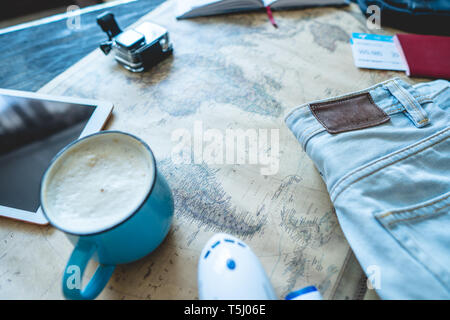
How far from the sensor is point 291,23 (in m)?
0.75

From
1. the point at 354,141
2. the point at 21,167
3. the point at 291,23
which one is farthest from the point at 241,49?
the point at 21,167

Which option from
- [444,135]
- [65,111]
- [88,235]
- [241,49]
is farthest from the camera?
[241,49]

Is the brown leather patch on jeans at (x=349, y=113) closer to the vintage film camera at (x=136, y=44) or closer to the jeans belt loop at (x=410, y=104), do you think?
the jeans belt loop at (x=410, y=104)

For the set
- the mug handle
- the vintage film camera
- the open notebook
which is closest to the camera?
the mug handle

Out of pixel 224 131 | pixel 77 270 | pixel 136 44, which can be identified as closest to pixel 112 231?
pixel 77 270

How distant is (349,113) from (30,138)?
0.57 meters

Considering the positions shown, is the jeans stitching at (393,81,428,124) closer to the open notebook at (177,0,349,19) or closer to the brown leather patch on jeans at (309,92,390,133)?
the brown leather patch on jeans at (309,92,390,133)

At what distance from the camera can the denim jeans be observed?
0.32 m

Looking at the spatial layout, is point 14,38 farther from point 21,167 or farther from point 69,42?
point 21,167

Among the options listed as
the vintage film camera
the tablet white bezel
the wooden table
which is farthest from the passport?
the tablet white bezel

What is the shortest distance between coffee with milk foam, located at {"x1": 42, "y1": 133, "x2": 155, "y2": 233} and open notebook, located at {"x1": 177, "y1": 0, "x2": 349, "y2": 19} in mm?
551

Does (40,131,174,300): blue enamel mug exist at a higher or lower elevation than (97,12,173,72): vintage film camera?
lower

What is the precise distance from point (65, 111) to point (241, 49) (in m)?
0.43

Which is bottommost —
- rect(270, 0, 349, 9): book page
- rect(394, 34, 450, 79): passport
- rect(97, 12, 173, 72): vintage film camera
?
rect(394, 34, 450, 79): passport
